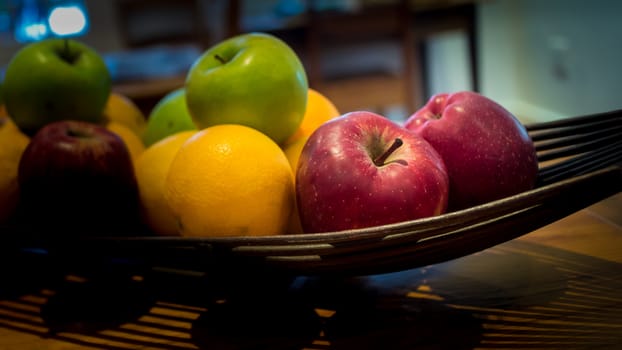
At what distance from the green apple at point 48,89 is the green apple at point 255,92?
0.17m

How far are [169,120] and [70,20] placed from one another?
181 inches

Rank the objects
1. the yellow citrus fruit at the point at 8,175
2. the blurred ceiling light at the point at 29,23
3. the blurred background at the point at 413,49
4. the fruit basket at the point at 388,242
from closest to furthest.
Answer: the fruit basket at the point at 388,242 < the yellow citrus fruit at the point at 8,175 < the blurred background at the point at 413,49 < the blurred ceiling light at the point at 29,23

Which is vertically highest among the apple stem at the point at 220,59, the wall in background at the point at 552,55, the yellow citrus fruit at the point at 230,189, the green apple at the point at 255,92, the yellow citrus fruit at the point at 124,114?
the apple stem at the point at 220,59

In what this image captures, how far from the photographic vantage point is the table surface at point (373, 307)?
0.42m

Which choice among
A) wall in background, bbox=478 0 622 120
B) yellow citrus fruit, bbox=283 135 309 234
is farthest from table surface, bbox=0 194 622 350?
wall in background, bbox=478 0 622 120

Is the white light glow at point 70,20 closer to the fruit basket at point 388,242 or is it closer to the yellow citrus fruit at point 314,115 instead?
the yellow citrus fruit at point 314,115

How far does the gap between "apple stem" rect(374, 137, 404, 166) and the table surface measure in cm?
11

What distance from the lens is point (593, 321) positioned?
1.36 ft

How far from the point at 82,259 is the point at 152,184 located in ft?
0.32

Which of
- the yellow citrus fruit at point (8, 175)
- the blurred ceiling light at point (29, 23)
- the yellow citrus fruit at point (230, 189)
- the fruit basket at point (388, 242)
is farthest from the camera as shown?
the blurred ceiling light at point (29, 23)

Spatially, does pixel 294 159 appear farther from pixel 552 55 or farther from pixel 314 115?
pixel 552 55

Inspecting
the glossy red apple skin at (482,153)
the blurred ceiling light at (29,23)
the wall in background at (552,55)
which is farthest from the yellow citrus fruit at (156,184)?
the blurred ceiling light at (29,23)

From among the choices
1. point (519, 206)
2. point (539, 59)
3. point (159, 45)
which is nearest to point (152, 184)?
point (519, 206)

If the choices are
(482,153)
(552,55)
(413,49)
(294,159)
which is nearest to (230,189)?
(294,159)
